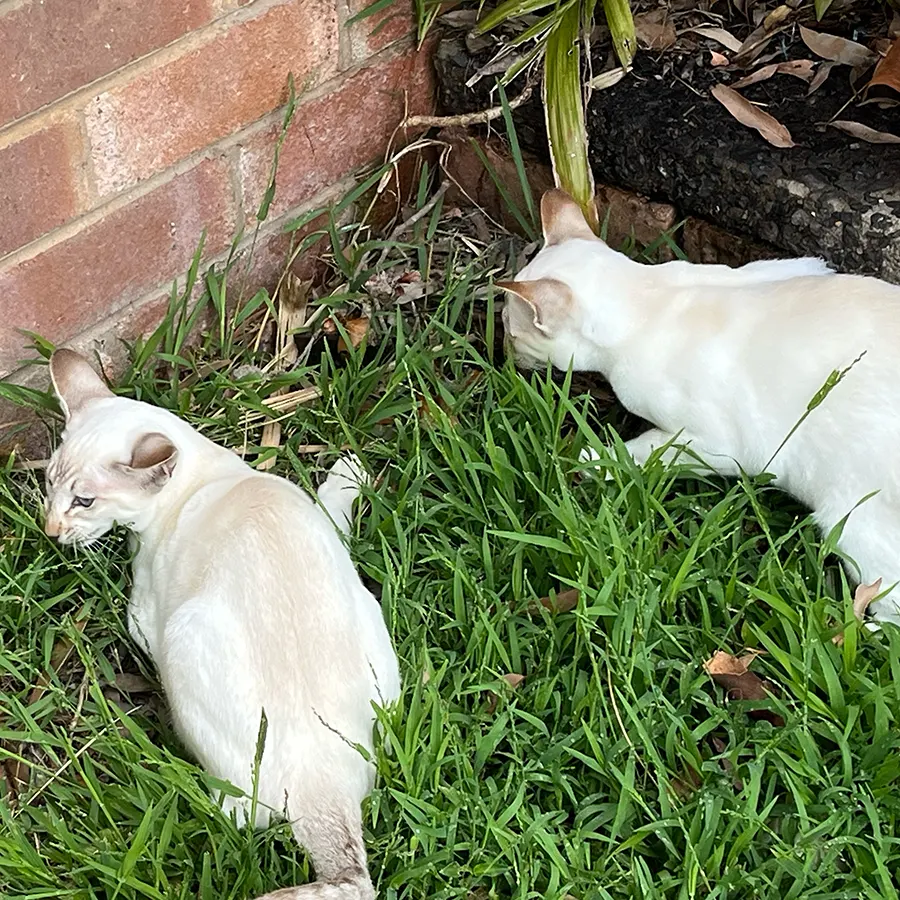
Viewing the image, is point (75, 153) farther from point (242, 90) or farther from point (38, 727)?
point (38, 727)

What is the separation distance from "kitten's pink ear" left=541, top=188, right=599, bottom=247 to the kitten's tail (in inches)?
53.3

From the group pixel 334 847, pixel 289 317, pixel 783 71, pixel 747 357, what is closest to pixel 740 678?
pixel 747 357

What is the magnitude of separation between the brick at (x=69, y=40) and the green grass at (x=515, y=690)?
596 mm

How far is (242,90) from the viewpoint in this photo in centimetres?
293

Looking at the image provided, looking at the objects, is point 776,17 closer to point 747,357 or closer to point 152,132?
point 747,357

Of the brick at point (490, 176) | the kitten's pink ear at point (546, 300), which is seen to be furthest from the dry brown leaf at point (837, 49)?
the kitten's pink ear at point (546, 300)

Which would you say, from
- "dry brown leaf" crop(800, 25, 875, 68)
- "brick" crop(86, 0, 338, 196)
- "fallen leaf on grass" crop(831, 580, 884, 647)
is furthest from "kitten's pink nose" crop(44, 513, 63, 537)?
"dry brown leaf" crop(800, 25, 875, 68)

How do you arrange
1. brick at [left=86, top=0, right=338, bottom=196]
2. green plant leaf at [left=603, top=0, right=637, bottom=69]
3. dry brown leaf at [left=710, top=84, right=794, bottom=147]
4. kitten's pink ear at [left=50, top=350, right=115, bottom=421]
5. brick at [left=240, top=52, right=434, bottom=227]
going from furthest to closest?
brick at [left=240, top=52, right=434, bottom=227] → green plant leaf at [left=603, top=0, right=637, bottom=69] → dry brown leaf at [left=710, top=84, right=794, bottom=147] → brick at [left=86, top=0, right=338, bottom=196] → kitten's pink ear at [left=50, top=350, right=115, bottom=421]

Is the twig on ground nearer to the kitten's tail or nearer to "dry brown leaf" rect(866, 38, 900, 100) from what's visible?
"dry brown leaf" rect(866, 38, 900, 100)

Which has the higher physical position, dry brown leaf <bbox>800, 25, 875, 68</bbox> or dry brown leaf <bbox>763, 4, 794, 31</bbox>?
dry brown leaf <bbox>763, 4, 794, 31</bbox>

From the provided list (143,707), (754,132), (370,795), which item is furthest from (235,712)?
(754,132)

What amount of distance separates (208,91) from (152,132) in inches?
6.5

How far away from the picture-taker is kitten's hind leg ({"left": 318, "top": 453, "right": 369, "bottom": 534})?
2.62 m

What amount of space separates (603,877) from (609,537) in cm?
62
